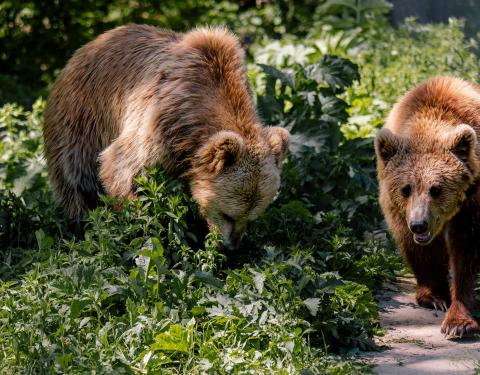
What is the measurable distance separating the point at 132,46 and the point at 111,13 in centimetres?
718

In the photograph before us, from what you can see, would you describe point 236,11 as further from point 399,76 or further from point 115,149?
point 115,149

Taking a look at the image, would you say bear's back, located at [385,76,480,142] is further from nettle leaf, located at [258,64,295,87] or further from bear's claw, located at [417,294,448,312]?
nettle leaf, located at [258,64,295,87]

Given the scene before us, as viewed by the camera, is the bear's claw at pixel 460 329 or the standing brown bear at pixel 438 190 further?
the standing brown bear at pixel 438 190

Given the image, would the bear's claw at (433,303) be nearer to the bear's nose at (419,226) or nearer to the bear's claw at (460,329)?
the bear's claw at (460,329)

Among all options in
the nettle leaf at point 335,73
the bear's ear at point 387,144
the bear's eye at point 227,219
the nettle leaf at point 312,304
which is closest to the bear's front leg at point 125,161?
the bear's eye at point 227,219

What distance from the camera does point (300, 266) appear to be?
17.4ft

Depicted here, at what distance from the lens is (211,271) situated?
211 inches

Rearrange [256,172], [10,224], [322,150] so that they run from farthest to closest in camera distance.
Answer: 1. [322,150]
2. [10,224]
3. [256,172]

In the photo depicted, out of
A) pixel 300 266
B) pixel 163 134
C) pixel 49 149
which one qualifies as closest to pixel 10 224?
pixel 49 149

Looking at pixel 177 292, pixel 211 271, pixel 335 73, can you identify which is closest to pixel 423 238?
pixel 211 271

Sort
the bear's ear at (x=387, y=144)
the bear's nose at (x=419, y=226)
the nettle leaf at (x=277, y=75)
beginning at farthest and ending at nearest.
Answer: the nettle leaf at (x=277, y=75) → the bear's ear at (x=387, y=144) → the bear's nose at (x=419, y=226)

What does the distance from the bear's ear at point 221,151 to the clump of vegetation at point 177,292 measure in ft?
0.95

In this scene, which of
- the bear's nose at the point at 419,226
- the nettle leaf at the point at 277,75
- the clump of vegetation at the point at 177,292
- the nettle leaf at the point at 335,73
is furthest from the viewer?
the nettle leaf at the point at 335,73

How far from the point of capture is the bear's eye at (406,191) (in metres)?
5.73
